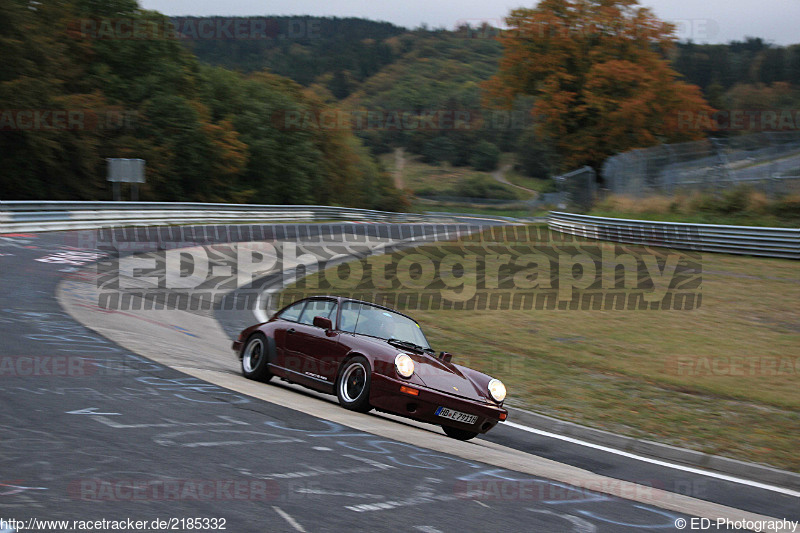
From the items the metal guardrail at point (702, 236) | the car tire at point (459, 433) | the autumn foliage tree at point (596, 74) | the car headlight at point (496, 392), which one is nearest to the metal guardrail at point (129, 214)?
the autumn foliage tree at point (596, 74)

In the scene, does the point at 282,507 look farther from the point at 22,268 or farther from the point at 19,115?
the point at 19,115

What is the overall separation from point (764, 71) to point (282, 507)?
13200 cm

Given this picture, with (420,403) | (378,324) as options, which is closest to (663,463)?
(420,403)

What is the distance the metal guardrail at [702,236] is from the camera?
22703mm

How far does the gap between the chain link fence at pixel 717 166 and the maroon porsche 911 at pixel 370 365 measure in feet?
64.1

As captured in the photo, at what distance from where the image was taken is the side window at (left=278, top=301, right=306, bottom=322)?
9.45 m

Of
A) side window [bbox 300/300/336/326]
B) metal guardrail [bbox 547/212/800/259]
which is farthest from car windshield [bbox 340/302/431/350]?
metal guardrail [bbox 547/212/800/259]

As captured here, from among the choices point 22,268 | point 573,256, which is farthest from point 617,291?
point 22,268

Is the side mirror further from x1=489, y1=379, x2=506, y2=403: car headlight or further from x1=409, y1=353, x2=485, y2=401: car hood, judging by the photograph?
x1=489, y1=379, x2=506, y2=403: car headlight

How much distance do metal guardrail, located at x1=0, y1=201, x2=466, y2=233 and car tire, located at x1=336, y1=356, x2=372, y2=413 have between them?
55.9 ft

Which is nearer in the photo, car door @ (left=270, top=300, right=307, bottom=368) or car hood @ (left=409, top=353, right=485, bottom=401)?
car hood @ (left=409, top=353, right=485, bottom=401)

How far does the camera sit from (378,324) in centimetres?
879

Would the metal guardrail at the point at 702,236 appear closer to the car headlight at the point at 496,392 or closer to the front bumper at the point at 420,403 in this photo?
the car headlight at the point at 496,392

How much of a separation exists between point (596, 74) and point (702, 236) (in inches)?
820
